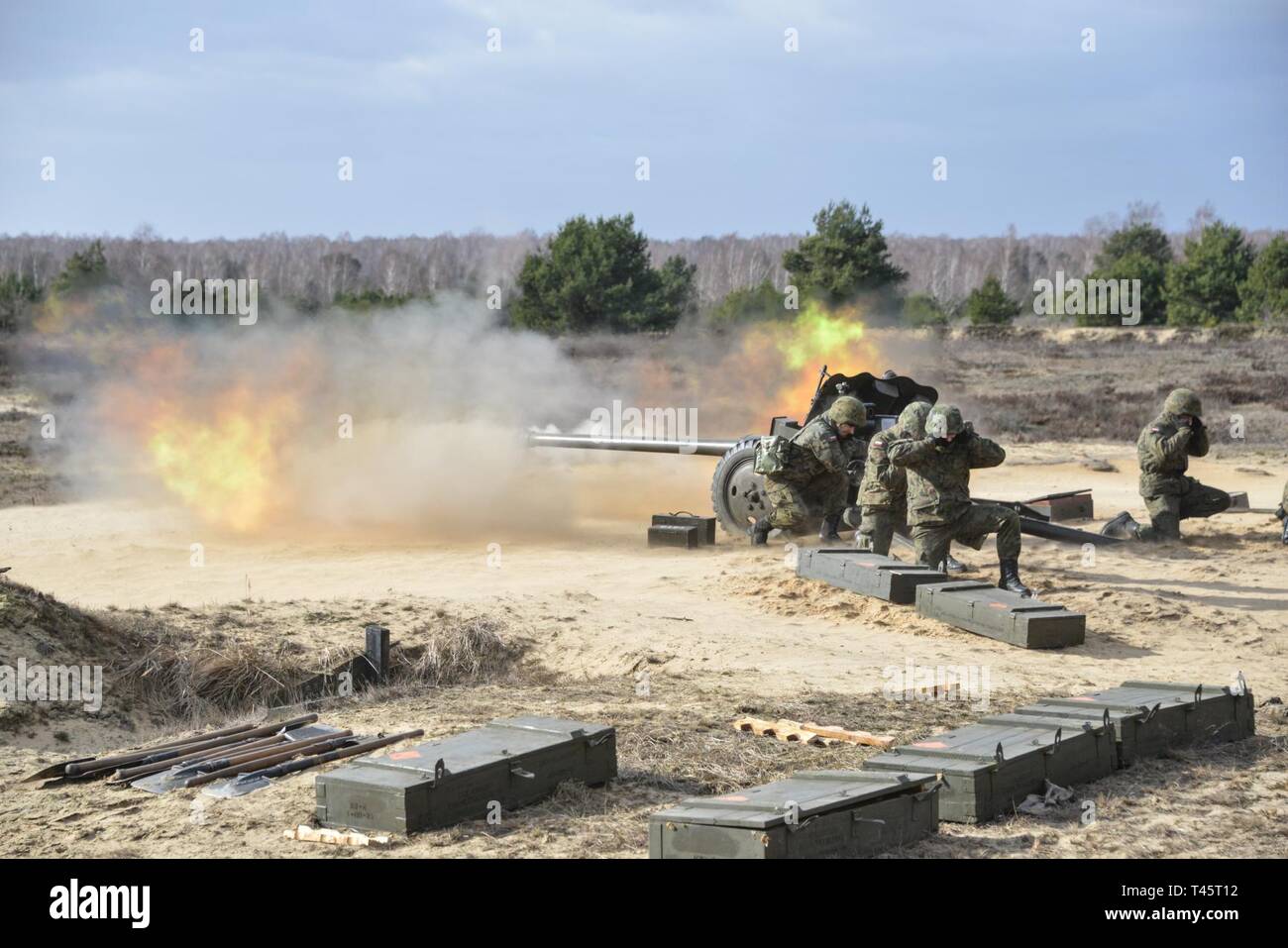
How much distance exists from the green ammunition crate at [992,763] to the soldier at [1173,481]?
7940 millimetres

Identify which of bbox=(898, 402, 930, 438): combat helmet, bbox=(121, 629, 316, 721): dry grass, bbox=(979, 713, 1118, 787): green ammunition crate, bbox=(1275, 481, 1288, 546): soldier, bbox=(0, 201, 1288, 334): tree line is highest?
bbox=(0, 201, 1288, 334): tree line

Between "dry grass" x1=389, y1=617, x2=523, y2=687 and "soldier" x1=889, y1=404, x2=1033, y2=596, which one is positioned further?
"soldier" x1=889, y1=404, x2=1033, y2=596

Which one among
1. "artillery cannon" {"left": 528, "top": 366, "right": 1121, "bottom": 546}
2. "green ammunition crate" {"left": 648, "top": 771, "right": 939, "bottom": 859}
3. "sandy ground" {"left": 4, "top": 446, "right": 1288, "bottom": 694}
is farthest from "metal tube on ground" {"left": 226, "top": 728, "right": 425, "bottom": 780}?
"artillery cannon" {"left": 528, "top": 366, "right": 1121, "bottom": 546}

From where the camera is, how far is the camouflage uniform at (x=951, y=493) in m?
12.3

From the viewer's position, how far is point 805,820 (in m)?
5.72

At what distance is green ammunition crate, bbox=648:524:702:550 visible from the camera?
50.6 feet

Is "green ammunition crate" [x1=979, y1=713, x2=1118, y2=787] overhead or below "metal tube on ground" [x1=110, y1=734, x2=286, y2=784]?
overhead

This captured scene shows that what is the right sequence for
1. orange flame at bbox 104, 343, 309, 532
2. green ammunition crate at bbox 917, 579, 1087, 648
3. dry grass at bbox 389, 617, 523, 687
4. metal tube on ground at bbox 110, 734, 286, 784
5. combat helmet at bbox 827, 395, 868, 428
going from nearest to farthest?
metal tube on ground at bbox 110, 734, 286, 784, dry grass at bbox 389, 617, 523, 687, green ammunition crate at bbox 917, 579, 1087, 648, combat helmet at bbox 827, 395, 868, 428, orange flame at bbox 104, 343, 309, 532

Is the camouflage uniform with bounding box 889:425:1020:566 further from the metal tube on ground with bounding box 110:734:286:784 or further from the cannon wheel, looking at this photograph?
the metal tube on ground with bounding box 110:734:286:784

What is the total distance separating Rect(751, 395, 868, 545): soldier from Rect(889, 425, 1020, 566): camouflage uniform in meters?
1.47

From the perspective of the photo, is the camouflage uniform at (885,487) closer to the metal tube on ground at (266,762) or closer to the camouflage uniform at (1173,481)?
the camouflage uniform at (1173,481)

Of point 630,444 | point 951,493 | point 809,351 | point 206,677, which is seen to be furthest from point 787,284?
point 206,677

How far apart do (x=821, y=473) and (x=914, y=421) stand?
75.2 inches
